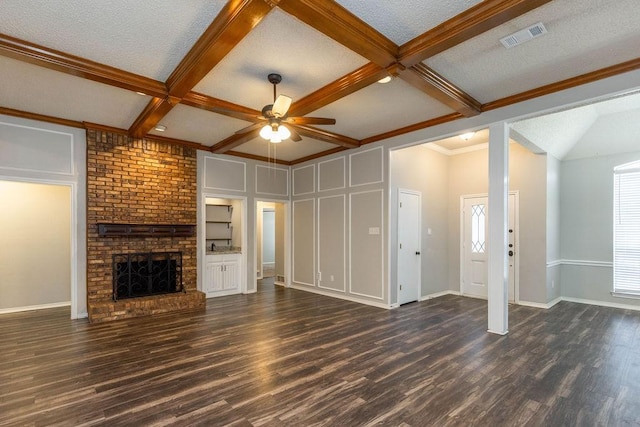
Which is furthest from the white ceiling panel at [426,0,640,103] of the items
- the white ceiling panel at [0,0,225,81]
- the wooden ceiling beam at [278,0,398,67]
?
the white ceiling panel at [0,0,225,81]

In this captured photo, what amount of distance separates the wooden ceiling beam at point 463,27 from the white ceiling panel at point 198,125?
2.86 m

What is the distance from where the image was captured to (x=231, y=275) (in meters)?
6.82

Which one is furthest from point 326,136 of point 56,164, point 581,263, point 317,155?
point 581,263

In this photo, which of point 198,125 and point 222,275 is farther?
point 222,275

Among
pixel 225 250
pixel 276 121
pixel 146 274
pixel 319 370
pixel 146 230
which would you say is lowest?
pixel 319 370

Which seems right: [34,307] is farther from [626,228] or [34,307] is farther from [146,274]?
[626,228]

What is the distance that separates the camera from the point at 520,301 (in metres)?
5.89

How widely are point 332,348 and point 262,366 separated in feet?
2.83

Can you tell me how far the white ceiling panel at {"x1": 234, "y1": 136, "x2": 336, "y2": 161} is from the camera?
20.3 ft

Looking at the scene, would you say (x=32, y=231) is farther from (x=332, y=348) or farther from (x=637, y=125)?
(x=637, y=125)

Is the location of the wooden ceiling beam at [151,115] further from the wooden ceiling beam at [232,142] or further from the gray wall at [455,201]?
the gray wall at [455,201]

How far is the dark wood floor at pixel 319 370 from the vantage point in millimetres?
2414

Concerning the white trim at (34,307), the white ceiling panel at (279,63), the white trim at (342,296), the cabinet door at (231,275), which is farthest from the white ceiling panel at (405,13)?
the white trim at (34,307)

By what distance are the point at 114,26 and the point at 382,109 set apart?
3.15 metres
